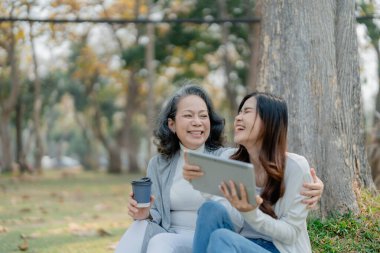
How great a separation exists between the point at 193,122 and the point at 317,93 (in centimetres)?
122

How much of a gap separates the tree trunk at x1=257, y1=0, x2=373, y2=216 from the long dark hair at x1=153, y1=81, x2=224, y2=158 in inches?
31.5

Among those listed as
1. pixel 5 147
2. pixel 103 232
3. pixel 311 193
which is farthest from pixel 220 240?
pixel 5 147

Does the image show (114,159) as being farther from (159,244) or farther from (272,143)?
(272,143)

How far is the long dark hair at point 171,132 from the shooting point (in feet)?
11.8

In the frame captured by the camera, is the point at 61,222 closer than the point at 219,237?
No

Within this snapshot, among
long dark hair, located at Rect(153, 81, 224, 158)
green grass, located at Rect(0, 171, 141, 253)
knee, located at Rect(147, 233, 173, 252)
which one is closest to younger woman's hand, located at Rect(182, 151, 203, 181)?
knee, located at Rect(147, 233, 173, 252)

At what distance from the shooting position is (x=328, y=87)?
4.19 m

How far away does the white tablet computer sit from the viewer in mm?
2459

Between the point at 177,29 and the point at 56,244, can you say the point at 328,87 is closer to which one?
the point at 56,244

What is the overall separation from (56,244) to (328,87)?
2.87 metres

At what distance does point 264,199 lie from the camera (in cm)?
286

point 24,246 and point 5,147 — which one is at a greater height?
point 24,246

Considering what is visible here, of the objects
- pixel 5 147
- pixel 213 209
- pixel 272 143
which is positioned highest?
pixel 272 143

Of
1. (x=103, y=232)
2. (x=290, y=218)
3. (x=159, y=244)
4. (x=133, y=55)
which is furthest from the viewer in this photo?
(x=133, y=55)
